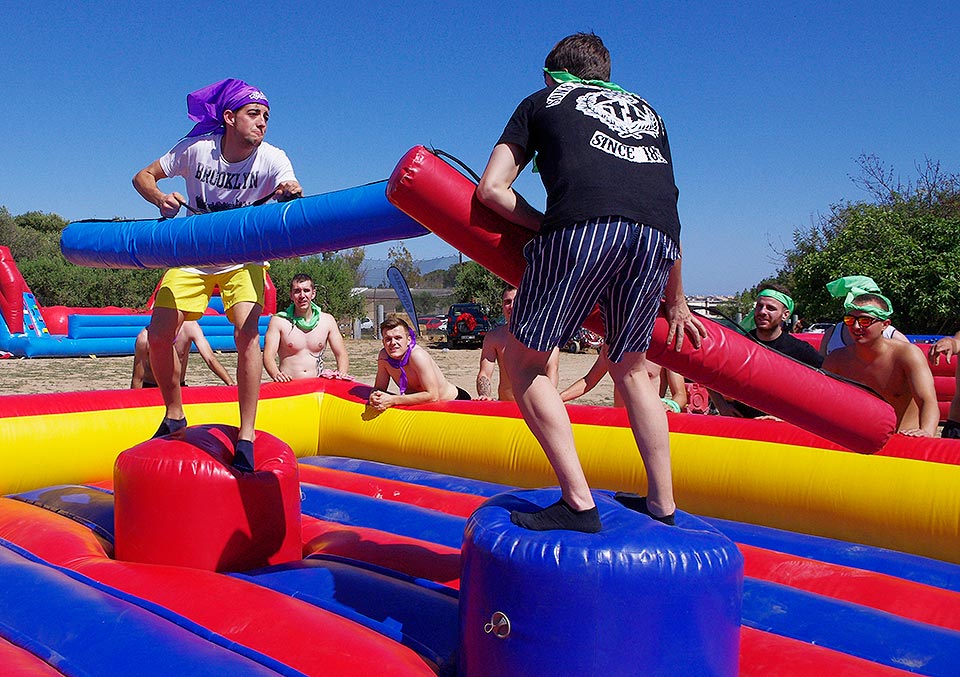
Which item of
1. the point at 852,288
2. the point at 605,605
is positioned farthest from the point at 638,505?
the point at 852,288

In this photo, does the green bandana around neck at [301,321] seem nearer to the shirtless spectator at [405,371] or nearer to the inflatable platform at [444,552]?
the shirtless spectator at [405,371]

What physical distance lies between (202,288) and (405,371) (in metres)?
1.94

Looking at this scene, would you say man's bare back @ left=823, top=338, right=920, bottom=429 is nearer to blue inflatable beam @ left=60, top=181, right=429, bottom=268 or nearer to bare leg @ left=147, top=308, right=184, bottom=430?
blue inflatable beam @ left=60, top=181, right=429, bottom=268

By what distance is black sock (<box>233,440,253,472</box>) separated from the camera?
10.3 ft

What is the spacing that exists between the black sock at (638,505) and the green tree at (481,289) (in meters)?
26.0

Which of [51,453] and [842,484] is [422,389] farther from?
[842,484]

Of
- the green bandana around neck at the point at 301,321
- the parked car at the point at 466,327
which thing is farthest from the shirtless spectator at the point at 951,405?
the parked car at the point at 466,327

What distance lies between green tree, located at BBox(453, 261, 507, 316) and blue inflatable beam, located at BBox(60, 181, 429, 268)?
2493cm

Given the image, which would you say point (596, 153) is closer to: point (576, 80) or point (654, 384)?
point (576, 80)

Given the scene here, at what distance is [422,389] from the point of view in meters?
5.36

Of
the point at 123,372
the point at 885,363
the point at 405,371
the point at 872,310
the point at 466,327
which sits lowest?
the point at 123,372

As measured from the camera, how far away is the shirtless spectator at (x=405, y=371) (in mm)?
5207

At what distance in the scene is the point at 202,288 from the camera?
359cm

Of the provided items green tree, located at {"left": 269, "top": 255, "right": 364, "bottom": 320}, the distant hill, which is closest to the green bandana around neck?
green tree, located at {"left": 269, "top": 255, "right": 364, "bottom": 320}
